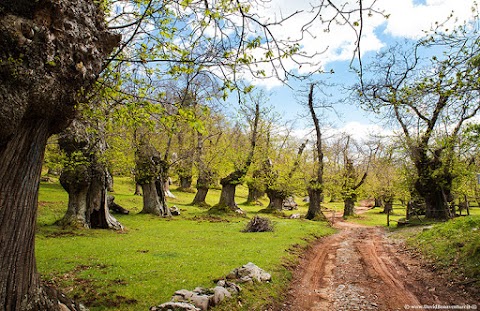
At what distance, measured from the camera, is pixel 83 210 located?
18422 millimetres

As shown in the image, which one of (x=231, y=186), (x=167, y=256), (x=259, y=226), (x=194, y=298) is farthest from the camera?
(x=231, y=186)

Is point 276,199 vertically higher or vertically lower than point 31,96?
lower

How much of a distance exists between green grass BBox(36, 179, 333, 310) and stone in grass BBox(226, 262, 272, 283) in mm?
305

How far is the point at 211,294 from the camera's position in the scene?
7.72 meters

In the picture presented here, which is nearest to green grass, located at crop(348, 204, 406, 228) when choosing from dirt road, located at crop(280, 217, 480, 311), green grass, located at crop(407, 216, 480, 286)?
green grass, located at crop(407, 216, 480, 286)

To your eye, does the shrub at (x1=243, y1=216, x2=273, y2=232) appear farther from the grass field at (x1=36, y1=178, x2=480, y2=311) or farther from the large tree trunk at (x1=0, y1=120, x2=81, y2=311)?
the large tree trunk at (x1=0, y1=120, x2=81, y2=311)

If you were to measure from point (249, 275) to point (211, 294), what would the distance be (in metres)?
1.93

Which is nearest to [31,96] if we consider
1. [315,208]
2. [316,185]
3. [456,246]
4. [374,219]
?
[456,246]

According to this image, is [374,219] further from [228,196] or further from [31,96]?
[31,96]

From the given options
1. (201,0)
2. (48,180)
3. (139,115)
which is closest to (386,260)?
(139,115)

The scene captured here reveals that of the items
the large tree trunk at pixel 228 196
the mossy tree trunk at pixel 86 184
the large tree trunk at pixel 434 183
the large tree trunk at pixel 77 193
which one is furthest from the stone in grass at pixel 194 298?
the large tree trunk at pixel 228 196

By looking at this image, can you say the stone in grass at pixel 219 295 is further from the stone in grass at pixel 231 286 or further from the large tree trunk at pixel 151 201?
the large tree trunk at pixel 151 201

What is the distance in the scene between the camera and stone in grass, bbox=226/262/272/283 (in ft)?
30.1

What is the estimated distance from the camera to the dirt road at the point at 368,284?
8.56 m
